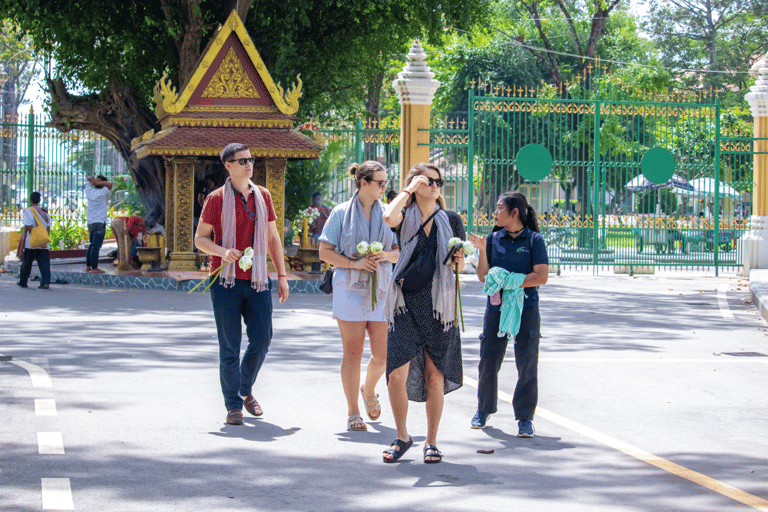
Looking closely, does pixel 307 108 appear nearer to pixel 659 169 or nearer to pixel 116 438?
pixel 659 169

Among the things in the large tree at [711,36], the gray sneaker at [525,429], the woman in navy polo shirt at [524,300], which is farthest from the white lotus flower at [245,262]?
the large tree at [711,36]

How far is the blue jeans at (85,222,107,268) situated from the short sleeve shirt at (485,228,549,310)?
477 inches

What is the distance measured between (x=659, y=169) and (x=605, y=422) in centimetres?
1356

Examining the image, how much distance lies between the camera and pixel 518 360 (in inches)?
252

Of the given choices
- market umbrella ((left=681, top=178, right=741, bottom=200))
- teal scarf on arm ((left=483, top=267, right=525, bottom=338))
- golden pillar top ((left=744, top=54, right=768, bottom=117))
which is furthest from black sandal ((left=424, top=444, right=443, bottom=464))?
golden pillar top ((left=744, top=54, right=768, bottom=117))

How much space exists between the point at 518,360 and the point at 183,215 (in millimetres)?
11829

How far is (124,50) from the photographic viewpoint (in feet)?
61.4

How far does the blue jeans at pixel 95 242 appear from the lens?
679 inches

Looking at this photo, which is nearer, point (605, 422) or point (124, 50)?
point (605, 422)

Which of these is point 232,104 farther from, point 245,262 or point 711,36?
point 711,36

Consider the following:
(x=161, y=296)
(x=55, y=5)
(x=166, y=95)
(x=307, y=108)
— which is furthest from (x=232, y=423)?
(x=307, y=108)

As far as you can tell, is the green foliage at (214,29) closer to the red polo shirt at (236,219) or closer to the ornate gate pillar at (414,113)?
the ornate gate pillar at (414,113)

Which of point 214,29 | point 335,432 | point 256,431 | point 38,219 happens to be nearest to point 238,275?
point 256,431

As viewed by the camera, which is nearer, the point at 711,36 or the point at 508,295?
the point at 508,295
